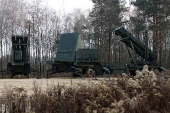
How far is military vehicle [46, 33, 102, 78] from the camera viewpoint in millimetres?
15453

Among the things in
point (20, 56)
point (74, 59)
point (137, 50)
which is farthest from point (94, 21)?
point (20, 56)

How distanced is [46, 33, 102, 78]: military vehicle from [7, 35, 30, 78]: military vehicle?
6.52 feet

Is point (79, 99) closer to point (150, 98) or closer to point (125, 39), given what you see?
point (150, 98)

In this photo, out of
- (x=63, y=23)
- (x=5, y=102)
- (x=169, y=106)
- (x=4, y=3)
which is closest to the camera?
(x=169, y=106)

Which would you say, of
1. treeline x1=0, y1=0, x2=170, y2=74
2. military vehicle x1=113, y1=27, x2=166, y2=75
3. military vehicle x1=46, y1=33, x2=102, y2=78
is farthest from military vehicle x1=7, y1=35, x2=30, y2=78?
military vehicle x1=113, y1=27, x2=166, y2=75

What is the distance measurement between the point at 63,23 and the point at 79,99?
28548mm

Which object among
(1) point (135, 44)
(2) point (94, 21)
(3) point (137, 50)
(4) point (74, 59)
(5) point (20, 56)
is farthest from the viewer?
(2) point (94, 21)

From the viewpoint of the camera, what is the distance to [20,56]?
1598 cm

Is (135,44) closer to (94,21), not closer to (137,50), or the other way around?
(137,50)

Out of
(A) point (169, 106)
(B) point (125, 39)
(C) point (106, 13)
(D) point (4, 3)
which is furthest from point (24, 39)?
(A) point (169, 106)

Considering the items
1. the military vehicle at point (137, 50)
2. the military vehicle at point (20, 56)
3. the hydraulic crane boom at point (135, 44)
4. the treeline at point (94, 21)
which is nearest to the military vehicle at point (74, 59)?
the military vehicle at point (20, 56)

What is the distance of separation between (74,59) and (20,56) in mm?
4453

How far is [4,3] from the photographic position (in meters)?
23.6

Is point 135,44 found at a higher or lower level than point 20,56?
higher
